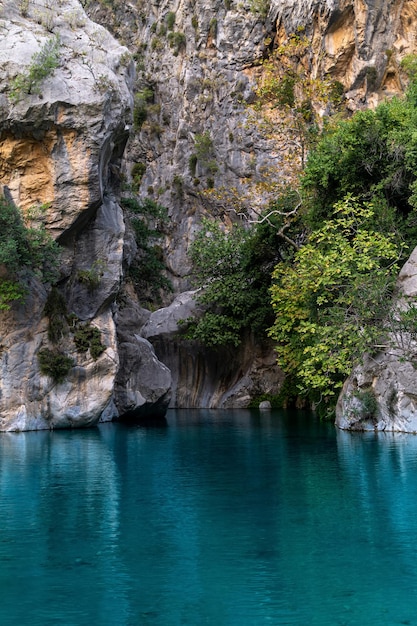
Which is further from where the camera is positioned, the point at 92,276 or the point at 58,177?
the point at 92,276

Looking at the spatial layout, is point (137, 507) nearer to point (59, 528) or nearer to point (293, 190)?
point (59, 528)

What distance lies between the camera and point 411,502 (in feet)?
34.6

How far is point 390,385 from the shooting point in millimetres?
19844

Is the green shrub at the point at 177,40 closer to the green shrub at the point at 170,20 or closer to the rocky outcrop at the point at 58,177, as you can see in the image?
the green shrub at the point at 170,20

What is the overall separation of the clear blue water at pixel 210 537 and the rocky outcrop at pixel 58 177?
7096 mm

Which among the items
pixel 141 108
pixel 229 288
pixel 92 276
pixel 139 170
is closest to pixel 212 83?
pixel 141 108

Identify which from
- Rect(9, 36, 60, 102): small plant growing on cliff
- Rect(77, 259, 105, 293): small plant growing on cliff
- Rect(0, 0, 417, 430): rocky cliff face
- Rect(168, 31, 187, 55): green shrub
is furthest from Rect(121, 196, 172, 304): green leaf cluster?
Rect(168, 31, 187, 55): green shrub

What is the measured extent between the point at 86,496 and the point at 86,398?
12935mm

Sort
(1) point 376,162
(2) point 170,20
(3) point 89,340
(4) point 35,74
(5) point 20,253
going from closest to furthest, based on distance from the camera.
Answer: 1. (5) point 20,253
2. (1) point 376,162
3. (4) point 35,74
4. (3) point 89,340
5. (2) point 170,20

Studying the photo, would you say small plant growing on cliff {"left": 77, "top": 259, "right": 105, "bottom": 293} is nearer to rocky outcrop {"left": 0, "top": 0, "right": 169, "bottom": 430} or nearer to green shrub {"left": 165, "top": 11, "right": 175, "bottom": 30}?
rocky outcrop {"left": 0, "top": 0, "right": 169, "bottom": 430}

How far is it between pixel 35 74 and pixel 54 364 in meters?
9.58

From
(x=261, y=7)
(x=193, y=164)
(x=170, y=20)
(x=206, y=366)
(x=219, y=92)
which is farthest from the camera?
(x=170, y=20)

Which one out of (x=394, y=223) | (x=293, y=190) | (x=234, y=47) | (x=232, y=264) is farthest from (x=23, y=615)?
(x=234, y=47)

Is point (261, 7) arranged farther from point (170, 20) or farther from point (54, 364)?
point (54, 364)
